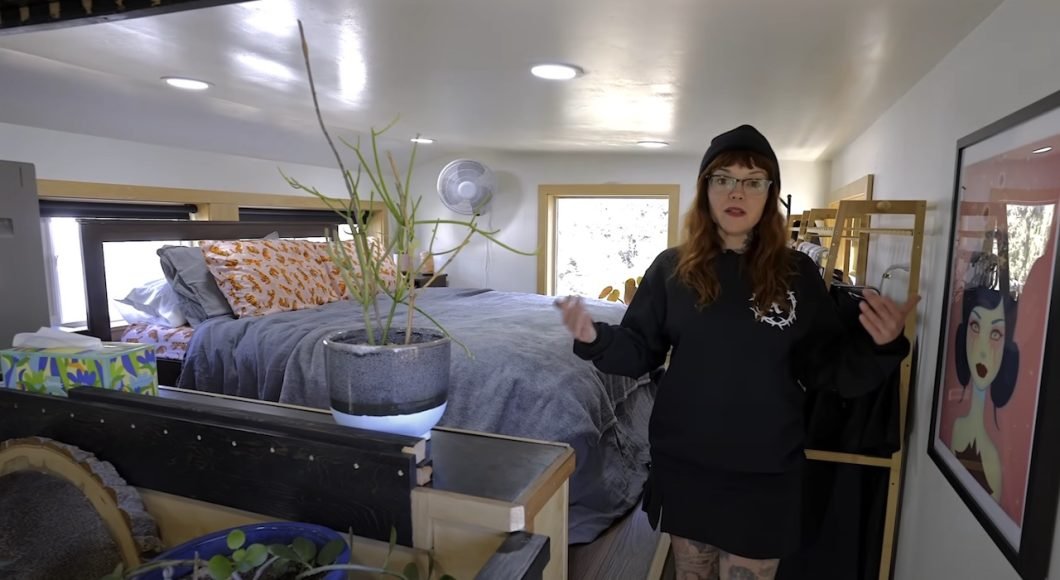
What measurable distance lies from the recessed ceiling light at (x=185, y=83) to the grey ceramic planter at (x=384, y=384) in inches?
76.6

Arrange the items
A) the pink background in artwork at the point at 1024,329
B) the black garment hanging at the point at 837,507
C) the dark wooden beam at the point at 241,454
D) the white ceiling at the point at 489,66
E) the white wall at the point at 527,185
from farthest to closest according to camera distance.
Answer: the white wall at the point at 527,185
the black garment hanging at the point at 837,507
the white ceiling at the point at 489,66
the pink background in artwork at the point at 1024,329
the dark wooden beam at the point at 241,454

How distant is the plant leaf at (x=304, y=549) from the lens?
2.22ft

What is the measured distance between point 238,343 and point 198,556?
187cm

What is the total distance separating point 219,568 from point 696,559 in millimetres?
1017

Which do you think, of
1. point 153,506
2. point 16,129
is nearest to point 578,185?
point 16,129

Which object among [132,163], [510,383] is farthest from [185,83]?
[510,383]

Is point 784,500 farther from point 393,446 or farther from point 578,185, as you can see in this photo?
point 578,185

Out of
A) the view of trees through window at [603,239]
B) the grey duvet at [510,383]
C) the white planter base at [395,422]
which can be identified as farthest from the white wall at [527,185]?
the white planter base at [395,422]

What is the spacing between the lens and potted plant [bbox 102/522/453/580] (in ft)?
2.07

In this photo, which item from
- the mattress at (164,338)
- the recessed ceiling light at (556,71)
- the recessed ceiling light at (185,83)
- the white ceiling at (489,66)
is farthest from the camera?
the mattress at (164,338)

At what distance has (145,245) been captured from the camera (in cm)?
326

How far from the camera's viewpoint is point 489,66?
2016mm

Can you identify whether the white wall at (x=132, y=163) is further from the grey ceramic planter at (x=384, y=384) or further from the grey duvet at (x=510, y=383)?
the grey ceramic planter at (x=384, y=384)

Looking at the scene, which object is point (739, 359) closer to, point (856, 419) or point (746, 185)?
point (746, 185)
